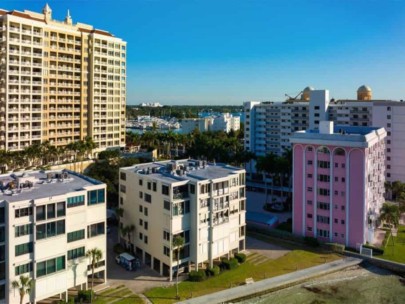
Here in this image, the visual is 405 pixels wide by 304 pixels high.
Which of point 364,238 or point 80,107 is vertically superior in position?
point 80,107

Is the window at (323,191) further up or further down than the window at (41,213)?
further down

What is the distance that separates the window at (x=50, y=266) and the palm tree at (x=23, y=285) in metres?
1.31

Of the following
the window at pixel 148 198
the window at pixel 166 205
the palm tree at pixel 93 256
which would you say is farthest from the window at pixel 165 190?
the palm tree at pixel 93 256

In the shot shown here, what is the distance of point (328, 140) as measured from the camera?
5841cm

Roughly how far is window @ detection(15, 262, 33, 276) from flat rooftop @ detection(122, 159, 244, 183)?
53.7ft

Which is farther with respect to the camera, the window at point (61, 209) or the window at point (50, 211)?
the window at point (61, 209)

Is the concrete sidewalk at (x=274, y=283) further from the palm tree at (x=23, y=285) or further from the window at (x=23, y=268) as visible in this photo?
the window at (x=23, y=268)

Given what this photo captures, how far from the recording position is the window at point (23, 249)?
3503cm

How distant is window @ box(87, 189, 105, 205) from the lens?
40750 millimetres

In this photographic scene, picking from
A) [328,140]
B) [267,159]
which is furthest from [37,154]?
[328,140]

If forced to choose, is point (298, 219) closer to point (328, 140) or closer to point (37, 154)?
point (328, 140)

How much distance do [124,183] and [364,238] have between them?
34334 millimetres

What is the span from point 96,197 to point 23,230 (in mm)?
8019

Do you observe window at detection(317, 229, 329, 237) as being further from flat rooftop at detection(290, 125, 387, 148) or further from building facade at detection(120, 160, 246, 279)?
building facade at detection(120, 160, 246, 279)
